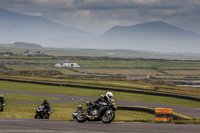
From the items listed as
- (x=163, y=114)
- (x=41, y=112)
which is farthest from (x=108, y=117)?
(x=41, y=112)

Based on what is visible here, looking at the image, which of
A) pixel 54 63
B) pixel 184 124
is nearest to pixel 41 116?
pixel 184 124

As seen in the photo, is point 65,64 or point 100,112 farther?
point 65,64

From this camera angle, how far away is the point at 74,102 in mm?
43438

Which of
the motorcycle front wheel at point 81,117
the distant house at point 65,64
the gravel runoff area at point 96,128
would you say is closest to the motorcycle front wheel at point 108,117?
the gravel runoff area at point 96,128

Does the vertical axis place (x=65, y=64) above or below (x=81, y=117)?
above

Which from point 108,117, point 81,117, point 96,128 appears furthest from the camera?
point 81,117

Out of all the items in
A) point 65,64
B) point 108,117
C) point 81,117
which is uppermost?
point 65,64

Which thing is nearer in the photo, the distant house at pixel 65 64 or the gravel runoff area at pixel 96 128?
the gravel runoff area at pixel 96 128

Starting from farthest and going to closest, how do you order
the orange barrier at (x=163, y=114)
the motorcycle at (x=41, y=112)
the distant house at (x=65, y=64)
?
the distant house at (x=65, y=64) < the motorcycle at (x=41, y=112) < the orange barrier at (x=163, y=114)

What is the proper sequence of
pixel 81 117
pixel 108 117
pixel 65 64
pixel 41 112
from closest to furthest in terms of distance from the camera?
1. pixel 108 117
2. pixel 81 117
3. pixel 41 112
4. pixel 65 64

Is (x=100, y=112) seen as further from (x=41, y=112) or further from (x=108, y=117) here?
(x=41, y=112)

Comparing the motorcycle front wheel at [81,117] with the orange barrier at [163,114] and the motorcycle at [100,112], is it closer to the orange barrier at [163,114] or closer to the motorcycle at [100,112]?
the motorcycle at [100,112]

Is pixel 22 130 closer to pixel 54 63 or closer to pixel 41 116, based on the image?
pixel 41 116

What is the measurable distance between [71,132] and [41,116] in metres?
9.77
